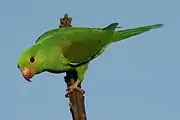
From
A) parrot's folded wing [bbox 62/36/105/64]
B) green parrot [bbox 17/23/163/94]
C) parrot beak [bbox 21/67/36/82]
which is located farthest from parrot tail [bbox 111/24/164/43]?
parrot beak [bbox 21/67/36/82]

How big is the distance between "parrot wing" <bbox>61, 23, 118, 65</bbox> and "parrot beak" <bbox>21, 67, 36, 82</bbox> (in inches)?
18.3

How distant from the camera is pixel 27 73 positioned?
240 centimetres

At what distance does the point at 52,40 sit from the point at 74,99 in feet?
3.58

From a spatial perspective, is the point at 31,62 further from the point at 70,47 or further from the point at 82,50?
the point at 82,50

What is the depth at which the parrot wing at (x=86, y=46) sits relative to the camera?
2963 millimetres

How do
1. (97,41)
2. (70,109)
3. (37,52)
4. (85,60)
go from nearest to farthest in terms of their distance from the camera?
(70,109) → (37,52) → (85,60) → (97,41)

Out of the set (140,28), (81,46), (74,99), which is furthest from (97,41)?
(74,99)

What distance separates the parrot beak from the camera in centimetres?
233

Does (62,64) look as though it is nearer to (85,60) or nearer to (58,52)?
(58,52)

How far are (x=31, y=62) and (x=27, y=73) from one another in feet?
0.39

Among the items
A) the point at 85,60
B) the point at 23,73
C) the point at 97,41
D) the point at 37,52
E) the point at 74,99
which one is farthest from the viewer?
the point at 97,41

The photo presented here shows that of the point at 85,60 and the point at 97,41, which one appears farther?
the point at 97,41

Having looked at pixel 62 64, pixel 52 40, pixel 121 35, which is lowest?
pixel 62 64

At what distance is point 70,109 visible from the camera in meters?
1.68
